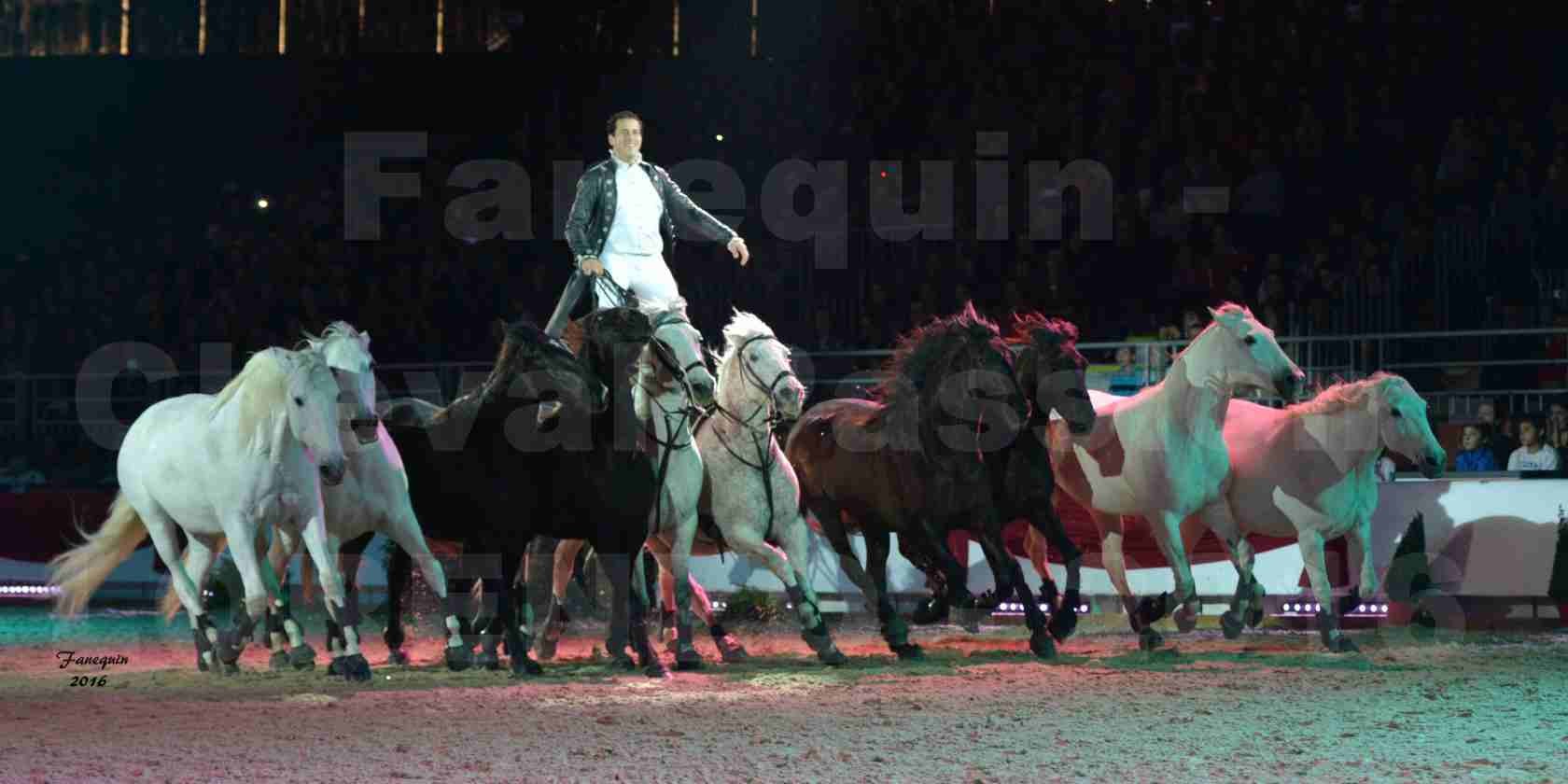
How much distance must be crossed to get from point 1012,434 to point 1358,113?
365 inches

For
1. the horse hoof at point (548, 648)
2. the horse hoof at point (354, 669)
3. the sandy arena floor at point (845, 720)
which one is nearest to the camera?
the sandy arena floor at point (845, 720)

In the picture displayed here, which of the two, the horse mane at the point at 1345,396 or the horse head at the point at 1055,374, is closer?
the horse head at the point at 1055,374

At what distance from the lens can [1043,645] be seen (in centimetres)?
1091

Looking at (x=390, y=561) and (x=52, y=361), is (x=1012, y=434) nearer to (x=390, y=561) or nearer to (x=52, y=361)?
(x=390, y=561)

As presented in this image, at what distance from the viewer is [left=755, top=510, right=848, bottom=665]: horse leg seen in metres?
10.6

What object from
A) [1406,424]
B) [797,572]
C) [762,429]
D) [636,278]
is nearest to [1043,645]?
[797,572]

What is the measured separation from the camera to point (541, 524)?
33.7 ft

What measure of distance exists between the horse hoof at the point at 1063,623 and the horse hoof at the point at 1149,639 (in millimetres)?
642

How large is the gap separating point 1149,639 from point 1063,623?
74 centimetres

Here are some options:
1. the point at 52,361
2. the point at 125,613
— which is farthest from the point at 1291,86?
the point at 52,361

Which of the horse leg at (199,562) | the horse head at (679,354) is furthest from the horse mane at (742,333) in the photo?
the horse leg at (199,562)

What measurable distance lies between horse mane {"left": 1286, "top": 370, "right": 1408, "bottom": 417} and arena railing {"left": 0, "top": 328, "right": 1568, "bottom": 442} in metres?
0.41

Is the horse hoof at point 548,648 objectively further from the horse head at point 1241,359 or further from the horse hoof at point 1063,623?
the horse head at point 1241,359

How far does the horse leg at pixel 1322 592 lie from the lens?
11.2 meters
